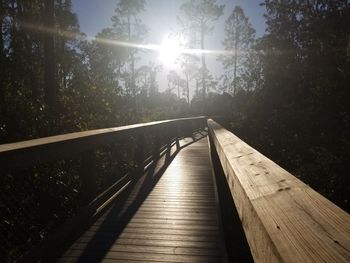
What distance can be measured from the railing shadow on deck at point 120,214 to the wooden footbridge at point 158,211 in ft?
0.04

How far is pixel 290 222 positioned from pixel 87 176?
12.1ft

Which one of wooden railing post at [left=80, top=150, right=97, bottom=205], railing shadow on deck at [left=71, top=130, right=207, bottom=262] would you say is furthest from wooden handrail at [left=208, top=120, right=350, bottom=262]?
wooden railing post at [left=80, top=150, right=97, bottom=205]

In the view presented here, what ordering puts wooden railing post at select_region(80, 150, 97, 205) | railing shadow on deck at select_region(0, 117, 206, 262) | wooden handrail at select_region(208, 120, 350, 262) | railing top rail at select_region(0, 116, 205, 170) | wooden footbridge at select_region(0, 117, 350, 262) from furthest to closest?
1. wooden railing post at select_region(80, 150, 97, 205)
2. railing shadow on deck at select_region(0, 117, 206, 262)
3. railing top rail at select_region(0, 116, 205, 170)
4. wooden footbridge at select_region(0, 117, 350, 262)
5. wooden handrail at select_region(208, 120, 350, 262)

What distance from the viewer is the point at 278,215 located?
123 cm

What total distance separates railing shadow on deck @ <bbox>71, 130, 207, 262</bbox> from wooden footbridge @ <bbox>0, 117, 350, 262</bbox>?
13 millimetres

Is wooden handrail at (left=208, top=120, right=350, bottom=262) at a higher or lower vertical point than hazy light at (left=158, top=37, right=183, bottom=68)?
lower

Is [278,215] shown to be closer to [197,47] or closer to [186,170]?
[186,170]

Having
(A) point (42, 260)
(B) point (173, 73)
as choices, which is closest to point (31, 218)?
(A) point (42, 260)

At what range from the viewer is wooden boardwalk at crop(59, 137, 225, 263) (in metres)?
3.45

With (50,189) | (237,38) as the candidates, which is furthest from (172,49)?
(50,189)

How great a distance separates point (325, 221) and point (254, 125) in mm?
18682

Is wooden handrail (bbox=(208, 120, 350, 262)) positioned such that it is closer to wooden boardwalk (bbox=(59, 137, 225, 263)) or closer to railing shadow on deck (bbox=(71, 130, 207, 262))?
wooden boardwalk (bbox=(59, 137, 225, 263))

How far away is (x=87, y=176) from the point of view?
449cm

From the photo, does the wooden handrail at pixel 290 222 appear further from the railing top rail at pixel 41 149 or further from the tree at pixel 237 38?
the tree at pixel 237 38
